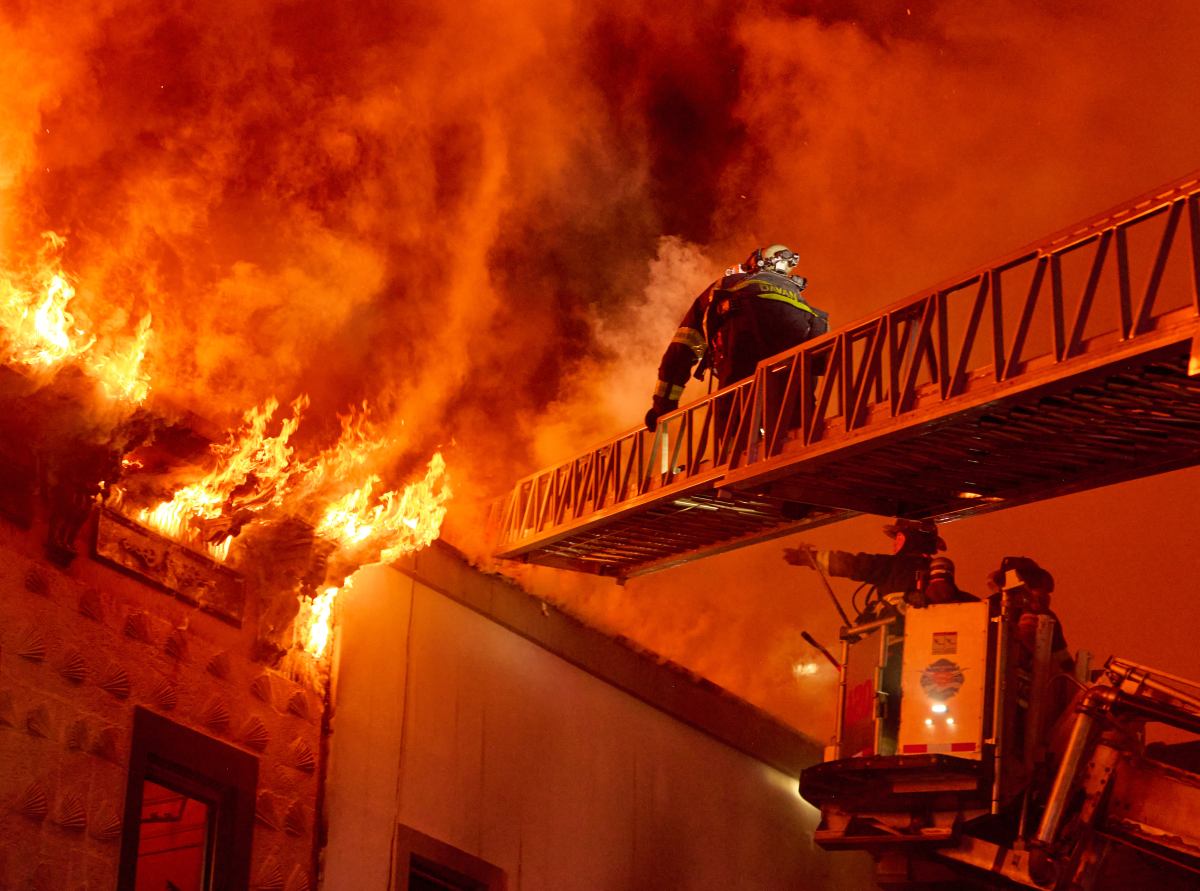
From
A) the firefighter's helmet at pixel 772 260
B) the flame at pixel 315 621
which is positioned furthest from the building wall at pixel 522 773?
the firefighter's helmet at pixel 772 260

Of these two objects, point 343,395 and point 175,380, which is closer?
point 175,380

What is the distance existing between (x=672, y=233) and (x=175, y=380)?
25.4 ft

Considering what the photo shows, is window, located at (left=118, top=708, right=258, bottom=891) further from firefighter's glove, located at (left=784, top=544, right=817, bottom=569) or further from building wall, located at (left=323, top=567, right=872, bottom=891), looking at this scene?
firefighter's glove, located at (left=784, top=544, right=817, bottom=569)

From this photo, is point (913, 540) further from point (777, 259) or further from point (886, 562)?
point (777, 259)

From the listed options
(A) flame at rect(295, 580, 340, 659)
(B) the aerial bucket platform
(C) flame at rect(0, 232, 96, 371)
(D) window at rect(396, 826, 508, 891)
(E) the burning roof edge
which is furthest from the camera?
(E) the burning roof edge

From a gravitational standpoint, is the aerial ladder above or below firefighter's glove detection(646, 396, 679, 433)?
below

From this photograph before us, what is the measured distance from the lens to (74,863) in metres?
8.78

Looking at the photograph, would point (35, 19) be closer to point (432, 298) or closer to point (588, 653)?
point (432, 298)

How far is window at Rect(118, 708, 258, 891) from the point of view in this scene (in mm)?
9695

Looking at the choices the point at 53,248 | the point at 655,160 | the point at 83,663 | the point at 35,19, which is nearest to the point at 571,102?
the point at 655,160

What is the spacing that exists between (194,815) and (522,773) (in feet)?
10.4

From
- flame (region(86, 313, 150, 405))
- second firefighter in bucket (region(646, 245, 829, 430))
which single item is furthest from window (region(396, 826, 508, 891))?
flame (region(86, 313, 150, 405))

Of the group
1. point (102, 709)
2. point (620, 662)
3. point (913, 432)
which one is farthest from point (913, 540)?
point (102, 709)

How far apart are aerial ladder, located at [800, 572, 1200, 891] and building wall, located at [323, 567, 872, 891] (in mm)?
1874
